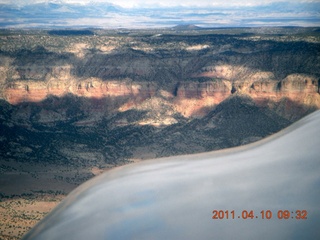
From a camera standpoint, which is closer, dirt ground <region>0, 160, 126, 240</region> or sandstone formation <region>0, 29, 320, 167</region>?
dirt ground <region>0, 160, 126, 240</region>

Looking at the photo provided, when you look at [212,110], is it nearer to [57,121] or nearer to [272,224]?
[57,121]

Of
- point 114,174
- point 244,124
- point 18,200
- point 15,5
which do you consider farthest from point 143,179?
point 15,5
